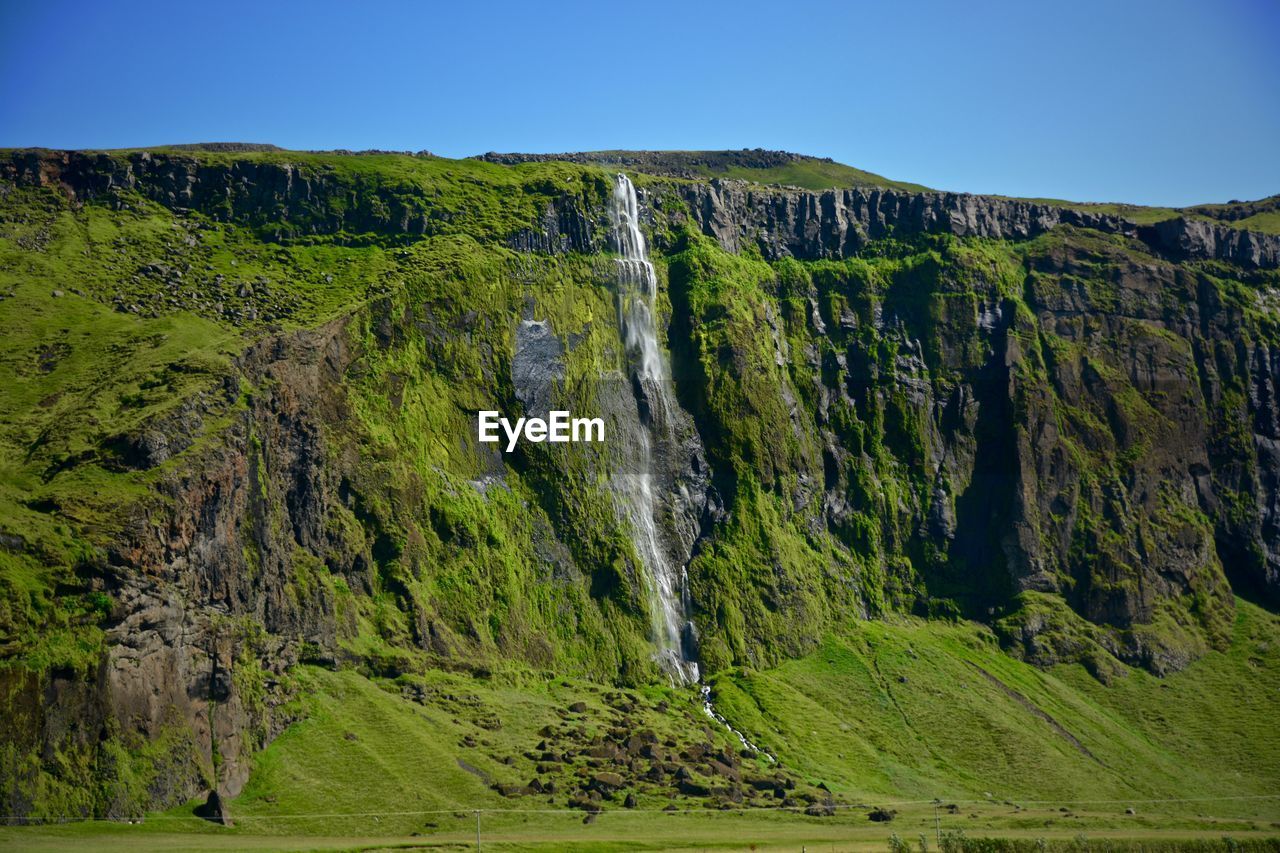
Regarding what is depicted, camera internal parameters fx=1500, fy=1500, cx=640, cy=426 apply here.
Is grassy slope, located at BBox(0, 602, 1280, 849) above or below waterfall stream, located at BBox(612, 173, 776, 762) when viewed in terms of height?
below

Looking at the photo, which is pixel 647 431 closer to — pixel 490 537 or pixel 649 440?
pixel 649 440

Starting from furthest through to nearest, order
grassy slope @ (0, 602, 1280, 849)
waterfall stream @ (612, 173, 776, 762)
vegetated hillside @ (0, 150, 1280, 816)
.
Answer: waterfall stream @ (612, 173, 776, 762) → vegetated hillside @ (0, 150, 1280, 816) → grassy slope @ (0, 602, 1280, 849)

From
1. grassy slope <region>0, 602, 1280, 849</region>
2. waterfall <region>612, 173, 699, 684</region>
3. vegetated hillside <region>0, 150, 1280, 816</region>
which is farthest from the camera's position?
waterfall <region>612, 173, 699, 684</region>

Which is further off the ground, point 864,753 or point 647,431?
point 647,431

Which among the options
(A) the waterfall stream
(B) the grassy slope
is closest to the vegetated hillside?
(B) the grassy slope

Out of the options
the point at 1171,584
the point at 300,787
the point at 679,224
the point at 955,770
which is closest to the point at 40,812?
the point at 300,787

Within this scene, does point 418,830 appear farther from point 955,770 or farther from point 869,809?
point 955,770

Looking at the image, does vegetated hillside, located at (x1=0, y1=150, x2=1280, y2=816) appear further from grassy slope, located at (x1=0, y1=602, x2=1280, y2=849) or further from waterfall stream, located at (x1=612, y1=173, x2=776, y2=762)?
waterfall stream, located at (x1=612, y1=173, x2=776, y2=762)

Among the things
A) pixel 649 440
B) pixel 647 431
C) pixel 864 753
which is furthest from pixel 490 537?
pixel 864 753
